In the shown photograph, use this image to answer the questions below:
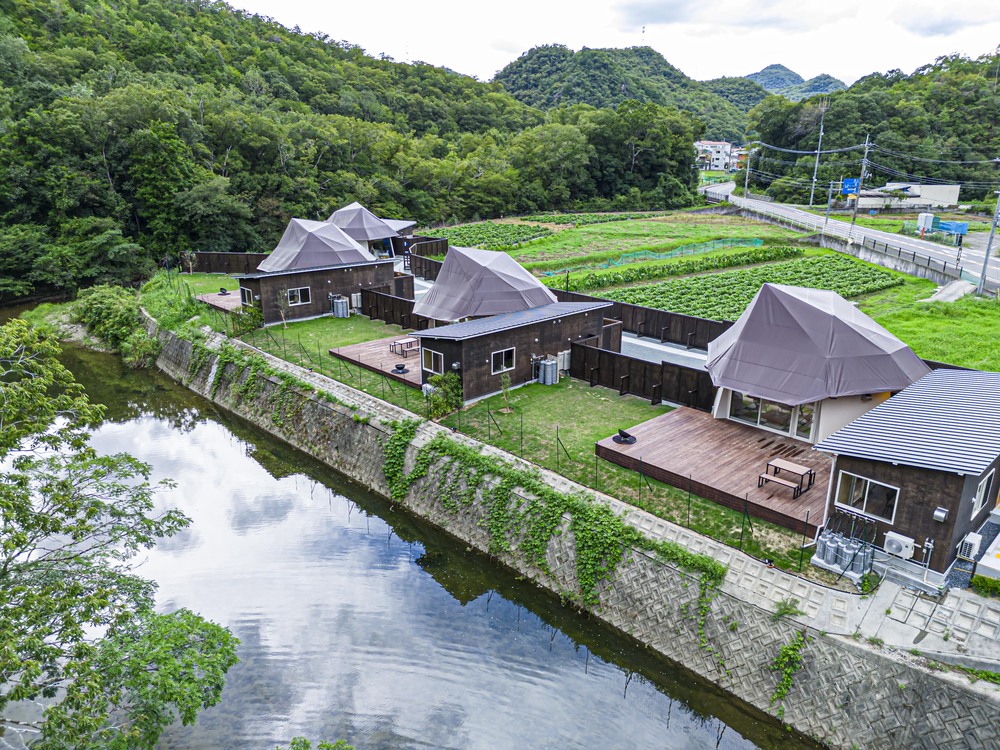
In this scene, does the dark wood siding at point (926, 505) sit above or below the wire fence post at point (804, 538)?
above

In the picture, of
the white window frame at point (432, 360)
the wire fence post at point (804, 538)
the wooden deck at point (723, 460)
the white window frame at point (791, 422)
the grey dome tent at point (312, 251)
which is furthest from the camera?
the grey dome tent at point (312, 251)

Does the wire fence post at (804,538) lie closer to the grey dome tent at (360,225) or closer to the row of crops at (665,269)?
the row of crops at (665,269)

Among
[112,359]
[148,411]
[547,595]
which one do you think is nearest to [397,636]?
[547,595]

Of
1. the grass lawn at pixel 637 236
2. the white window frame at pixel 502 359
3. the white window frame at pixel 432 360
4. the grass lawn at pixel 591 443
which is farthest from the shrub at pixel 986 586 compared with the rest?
the grass lawn at pixel 637 236

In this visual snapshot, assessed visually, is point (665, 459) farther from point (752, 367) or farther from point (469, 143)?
point (469, 143)

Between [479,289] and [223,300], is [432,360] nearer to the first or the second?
[479,289]

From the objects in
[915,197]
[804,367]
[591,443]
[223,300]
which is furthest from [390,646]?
[915,197]
